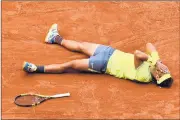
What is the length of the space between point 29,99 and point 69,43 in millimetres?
1121

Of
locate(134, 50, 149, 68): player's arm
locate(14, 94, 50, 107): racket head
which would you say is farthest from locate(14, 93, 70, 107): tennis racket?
locate(134, 50, 149, 68): player's arm

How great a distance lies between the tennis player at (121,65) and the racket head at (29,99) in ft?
1.49

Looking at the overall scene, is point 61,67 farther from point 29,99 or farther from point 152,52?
point 152,52

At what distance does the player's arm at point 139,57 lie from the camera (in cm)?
664

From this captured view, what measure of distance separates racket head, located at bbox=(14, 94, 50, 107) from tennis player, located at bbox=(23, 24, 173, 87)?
1.49 ft

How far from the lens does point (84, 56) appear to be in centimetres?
716

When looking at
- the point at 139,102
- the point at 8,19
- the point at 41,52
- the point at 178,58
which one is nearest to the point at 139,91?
the point at 139,102

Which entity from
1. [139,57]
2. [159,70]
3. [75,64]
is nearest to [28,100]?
[75,64]

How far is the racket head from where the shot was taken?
643 centimetres

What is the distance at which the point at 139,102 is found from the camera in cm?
654

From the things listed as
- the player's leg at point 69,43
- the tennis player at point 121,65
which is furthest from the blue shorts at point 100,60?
the player's leg at point 69,43

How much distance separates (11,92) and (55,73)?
0.62 meters

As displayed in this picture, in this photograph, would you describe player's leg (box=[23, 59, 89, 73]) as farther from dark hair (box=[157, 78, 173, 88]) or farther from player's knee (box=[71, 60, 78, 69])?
dark hair (box=[157, 78, 173, 88])

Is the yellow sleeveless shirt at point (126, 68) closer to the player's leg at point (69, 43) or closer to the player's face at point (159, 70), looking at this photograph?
the player's face at point (159, 70)
